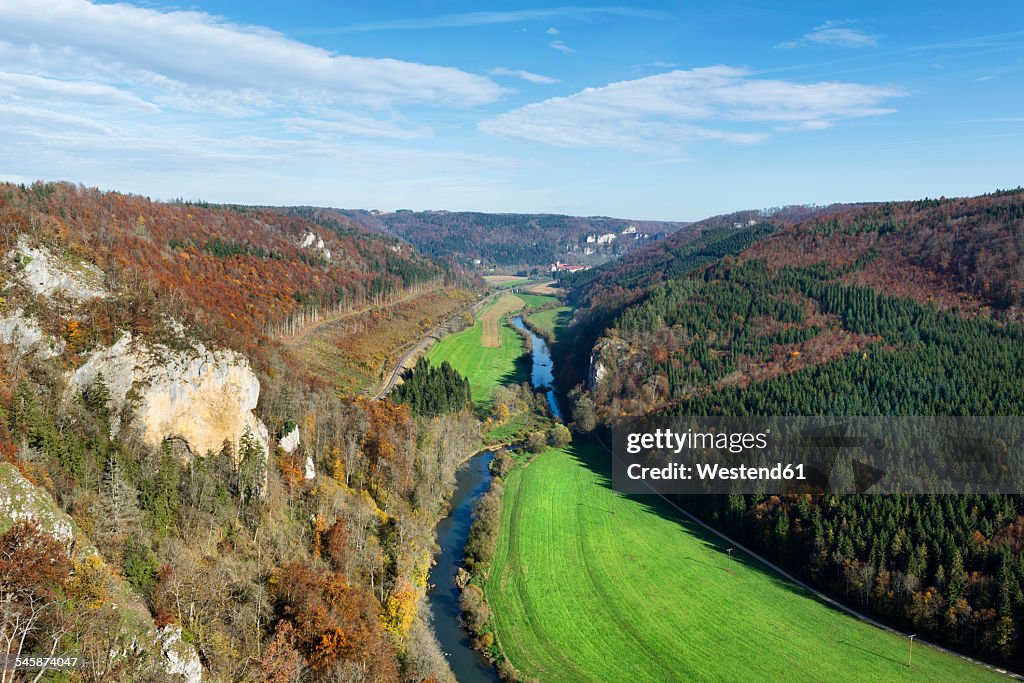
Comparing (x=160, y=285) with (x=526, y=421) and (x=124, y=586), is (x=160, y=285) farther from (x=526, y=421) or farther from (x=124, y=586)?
(x=526, y=421)

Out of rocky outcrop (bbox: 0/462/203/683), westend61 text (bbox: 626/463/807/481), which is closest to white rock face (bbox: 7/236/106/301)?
rocky outcrop (bbox: 0/462/203/683)

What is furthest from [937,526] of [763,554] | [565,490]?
[565,490]

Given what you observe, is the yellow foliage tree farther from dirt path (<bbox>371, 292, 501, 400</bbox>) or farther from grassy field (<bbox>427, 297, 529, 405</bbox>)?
grassy field (<bbox>427, 297, 529, 405</bbox>)

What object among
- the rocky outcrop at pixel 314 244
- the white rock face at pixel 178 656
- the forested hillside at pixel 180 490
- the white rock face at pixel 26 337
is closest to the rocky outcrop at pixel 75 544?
the white rock face at pixel 178 656

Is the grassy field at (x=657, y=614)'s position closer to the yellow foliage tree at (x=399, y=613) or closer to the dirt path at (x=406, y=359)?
the yellow foliage tree at (x=399, y=613)

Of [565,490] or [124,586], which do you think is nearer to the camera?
[124,586]

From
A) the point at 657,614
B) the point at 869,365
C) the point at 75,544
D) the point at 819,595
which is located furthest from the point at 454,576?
the point at 869,365
